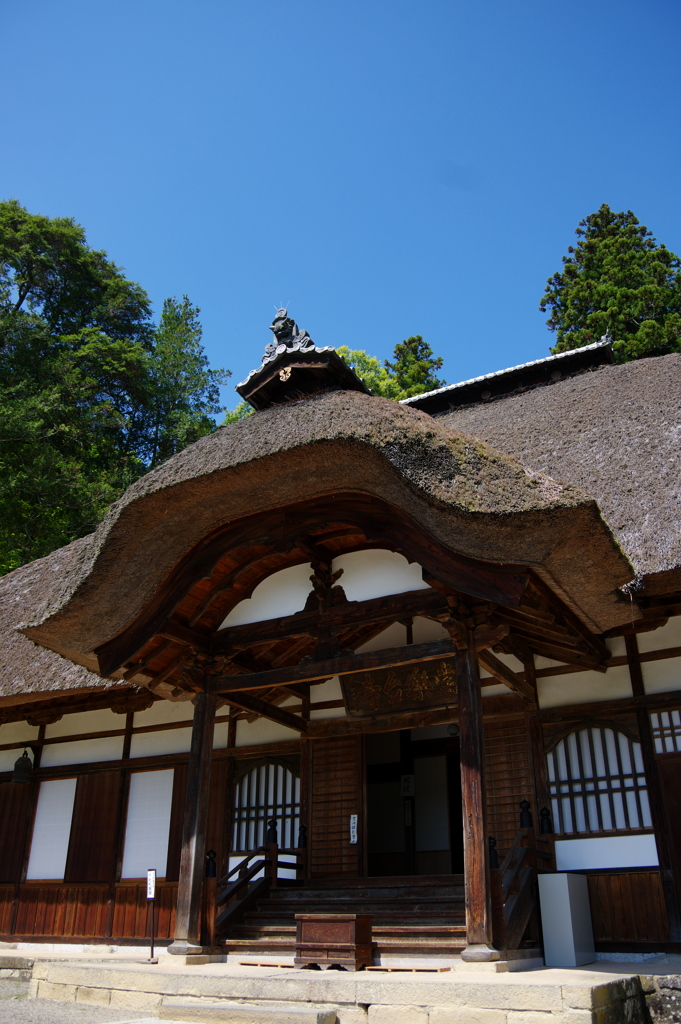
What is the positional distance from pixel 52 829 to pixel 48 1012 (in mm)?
4392

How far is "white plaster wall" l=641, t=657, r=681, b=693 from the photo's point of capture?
23.2ft

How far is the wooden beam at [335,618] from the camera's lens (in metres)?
6.55

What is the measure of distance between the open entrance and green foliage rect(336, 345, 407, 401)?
1597cm

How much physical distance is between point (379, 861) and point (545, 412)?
7.12m

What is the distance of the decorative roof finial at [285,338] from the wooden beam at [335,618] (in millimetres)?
4935

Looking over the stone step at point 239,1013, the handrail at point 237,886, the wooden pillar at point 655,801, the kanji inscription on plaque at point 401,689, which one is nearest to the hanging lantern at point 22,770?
the handrail at point 237,886

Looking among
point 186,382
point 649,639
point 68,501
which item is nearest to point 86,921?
point 649,639

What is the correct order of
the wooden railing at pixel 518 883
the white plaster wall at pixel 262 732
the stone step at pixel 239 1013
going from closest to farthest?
the stone step at pixel 239 1013 < the wooden railing at pixel 518 883 < the white plaster wall at pixel 262 732

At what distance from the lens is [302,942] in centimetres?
566

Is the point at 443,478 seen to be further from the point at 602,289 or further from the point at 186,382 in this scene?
the point at 186,382

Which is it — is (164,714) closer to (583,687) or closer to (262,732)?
(262,732)

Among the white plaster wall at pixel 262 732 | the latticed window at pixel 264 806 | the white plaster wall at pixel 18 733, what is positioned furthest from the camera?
the white plaster wall at pixel 18 733

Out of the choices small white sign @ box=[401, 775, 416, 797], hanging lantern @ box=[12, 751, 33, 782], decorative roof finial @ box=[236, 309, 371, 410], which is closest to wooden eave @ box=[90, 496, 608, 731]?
small white sign @ box=[401, 775, 416, 797]

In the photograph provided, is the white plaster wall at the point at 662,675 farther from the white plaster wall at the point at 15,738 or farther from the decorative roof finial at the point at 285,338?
the white plaster wall at the point at 15,738
